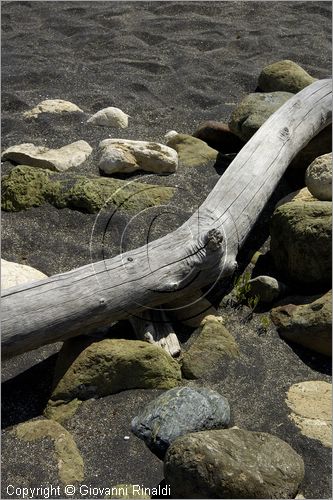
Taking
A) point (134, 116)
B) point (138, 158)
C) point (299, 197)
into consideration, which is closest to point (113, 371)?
point (299, 197)

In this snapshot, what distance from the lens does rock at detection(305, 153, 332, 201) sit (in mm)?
4820

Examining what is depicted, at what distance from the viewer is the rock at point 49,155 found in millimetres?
5480

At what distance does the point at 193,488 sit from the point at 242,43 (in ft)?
18.0

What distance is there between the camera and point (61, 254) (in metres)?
4.68

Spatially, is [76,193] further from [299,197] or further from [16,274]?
[299,197]

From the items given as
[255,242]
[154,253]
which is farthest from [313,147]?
[154,253]

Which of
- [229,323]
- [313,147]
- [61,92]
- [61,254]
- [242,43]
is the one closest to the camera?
[229,323]

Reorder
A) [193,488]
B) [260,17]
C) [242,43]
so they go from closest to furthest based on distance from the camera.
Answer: [193,488] < [242,43] < [260,17]

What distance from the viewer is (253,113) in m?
5.61

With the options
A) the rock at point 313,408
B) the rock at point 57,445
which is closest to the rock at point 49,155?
the rock at point 57,445

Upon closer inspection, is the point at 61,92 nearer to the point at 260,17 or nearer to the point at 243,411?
the point at 260,17

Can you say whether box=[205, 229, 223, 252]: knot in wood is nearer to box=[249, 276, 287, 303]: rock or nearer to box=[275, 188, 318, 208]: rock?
box=[249, 276, 287, 303]: rock

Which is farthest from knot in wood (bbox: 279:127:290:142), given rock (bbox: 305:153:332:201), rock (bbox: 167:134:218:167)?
rock (bbox: 167:134:218:167)

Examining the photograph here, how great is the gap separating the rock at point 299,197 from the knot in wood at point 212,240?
3.02ft
